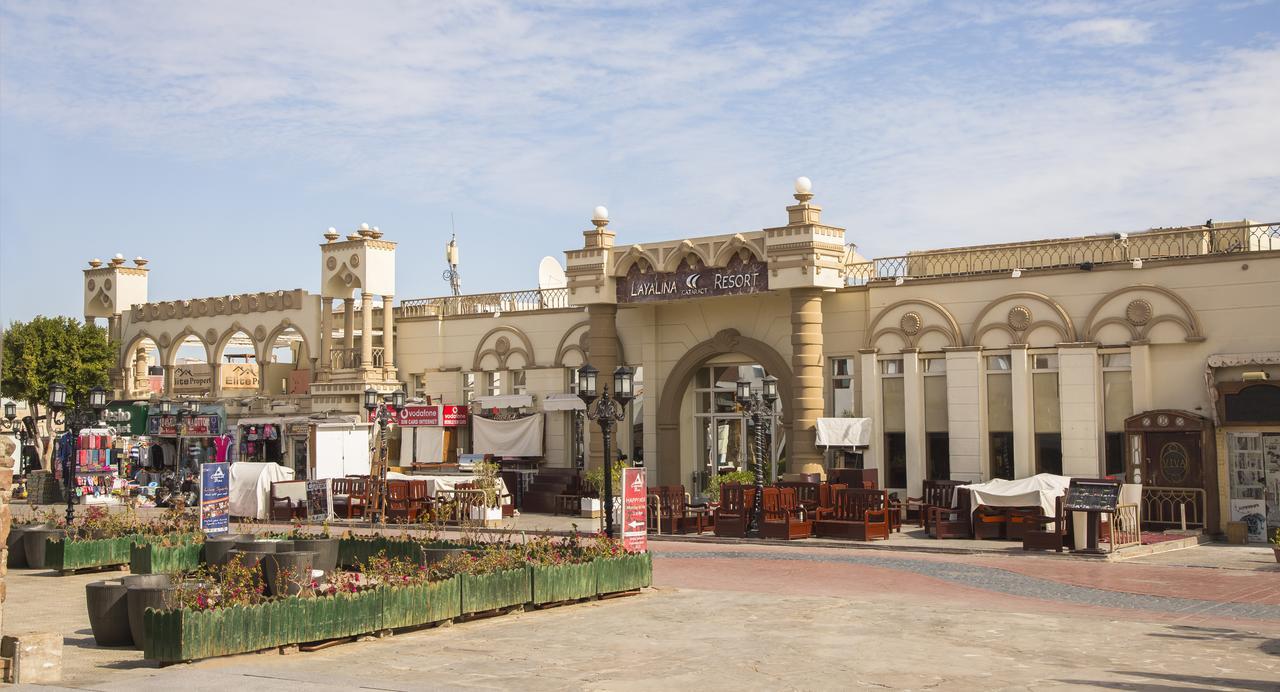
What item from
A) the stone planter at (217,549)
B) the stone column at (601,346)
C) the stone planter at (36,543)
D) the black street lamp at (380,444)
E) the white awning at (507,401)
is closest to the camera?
the stone planter at (217,549)

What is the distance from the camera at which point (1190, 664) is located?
11.8 meters

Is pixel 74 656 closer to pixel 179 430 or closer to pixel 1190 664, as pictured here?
pixel 1190 664

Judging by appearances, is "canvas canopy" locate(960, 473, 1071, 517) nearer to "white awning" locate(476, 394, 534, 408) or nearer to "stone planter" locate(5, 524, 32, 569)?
"white awning" locate(476, 394, 534, 408)

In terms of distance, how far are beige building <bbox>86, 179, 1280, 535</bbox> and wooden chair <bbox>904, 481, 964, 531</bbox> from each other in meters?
1.01

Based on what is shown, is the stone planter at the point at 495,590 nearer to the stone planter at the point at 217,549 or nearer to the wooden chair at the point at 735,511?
the stone planter at the point at 217,549

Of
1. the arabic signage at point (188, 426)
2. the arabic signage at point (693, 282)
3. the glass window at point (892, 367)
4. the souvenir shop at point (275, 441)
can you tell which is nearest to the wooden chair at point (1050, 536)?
the glass window at point (892, 367)

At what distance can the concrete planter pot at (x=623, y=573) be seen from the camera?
54.6 feet

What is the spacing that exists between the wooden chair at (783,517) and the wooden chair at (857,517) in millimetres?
325

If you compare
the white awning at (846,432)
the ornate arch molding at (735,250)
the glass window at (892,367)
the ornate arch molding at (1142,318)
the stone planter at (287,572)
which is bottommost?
the stone planter at (287,572)

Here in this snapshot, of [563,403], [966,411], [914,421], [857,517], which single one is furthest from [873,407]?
[563,403]

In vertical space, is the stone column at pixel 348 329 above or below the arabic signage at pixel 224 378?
above

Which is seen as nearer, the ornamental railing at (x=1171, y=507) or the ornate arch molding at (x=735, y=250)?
the ornamental railing at (x=1171, y=507)

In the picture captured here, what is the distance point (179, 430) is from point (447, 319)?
353 inches

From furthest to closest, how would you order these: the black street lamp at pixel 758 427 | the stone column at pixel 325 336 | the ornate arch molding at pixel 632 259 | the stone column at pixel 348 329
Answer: the stone column at pixel 325 336
the stone column at pixel 348 329
the ornate arch molding at pixel 632 259
the black street lamp at pixel 758 427
